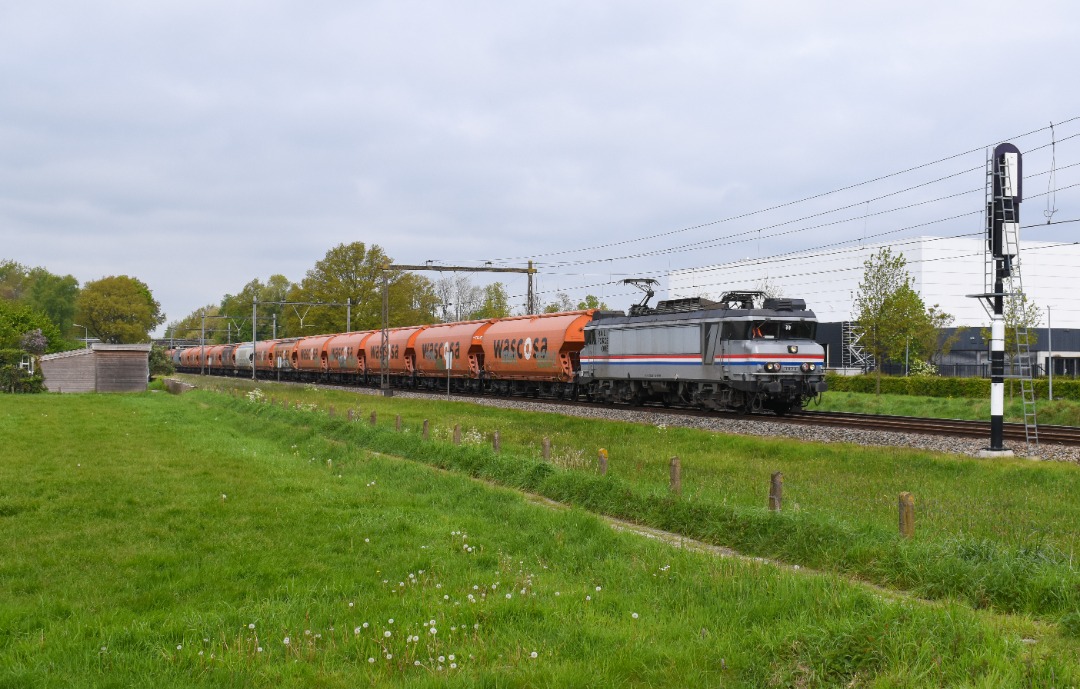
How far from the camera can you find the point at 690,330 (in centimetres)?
2898

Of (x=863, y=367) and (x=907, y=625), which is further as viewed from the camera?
(x=863, y=367)

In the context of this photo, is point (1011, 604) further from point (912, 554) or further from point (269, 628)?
point (269, 628)

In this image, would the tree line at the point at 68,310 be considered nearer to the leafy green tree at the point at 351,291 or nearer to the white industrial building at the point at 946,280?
the leafy green tree at the point at 351,291

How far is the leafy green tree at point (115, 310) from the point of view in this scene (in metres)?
105

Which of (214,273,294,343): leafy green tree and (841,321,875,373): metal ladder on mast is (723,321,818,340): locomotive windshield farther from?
(214,273,294,343): leafy green tree

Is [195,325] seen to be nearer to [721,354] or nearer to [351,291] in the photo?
[351,291]

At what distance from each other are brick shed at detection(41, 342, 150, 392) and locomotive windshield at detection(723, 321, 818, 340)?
119ft

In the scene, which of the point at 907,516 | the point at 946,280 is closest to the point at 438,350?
the point at 907,516

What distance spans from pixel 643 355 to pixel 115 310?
303ft

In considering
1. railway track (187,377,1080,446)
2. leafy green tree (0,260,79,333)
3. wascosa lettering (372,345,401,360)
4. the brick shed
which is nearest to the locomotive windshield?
railway track (187,377,1080,446)

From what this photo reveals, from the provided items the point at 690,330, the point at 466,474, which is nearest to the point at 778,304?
the point at 690,330

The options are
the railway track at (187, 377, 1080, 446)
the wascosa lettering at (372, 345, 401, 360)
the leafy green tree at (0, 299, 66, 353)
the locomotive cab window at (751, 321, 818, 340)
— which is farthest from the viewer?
the wascosa lettering at (372, 345, 401, 360)

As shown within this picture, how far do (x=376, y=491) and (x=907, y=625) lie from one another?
982 cm

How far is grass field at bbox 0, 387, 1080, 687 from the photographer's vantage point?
21.2 feet
